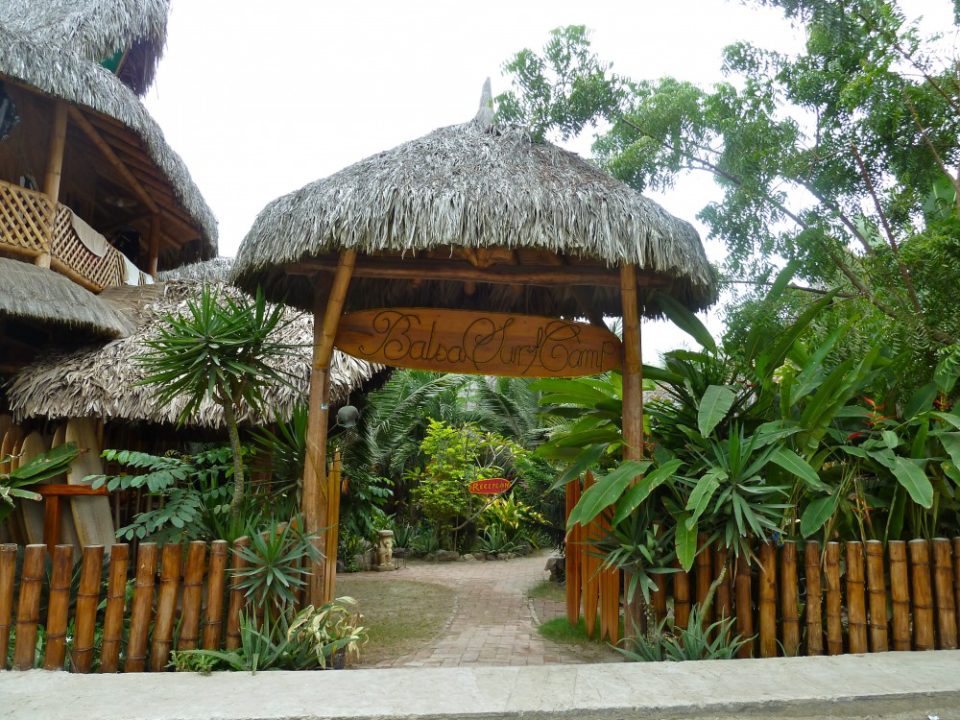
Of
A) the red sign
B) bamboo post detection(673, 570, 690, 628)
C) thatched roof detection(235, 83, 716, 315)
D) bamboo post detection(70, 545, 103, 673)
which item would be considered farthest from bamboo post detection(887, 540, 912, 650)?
the red sign

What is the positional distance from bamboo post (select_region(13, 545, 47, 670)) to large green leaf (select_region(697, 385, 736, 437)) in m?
3.44

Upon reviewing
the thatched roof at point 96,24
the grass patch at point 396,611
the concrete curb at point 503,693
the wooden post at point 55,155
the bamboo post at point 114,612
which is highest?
the thatched roof at point 96,24

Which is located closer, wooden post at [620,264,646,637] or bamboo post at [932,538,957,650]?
bamboo post at [932,538,957,650]

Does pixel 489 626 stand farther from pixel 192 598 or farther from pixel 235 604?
pixel 192 598

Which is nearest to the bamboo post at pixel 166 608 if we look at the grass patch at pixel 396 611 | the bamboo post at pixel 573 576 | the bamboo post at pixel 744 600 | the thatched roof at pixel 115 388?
the grass patch at pixel 396 611

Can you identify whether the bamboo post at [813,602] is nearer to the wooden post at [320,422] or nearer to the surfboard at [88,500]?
the wooden post at [320,422]

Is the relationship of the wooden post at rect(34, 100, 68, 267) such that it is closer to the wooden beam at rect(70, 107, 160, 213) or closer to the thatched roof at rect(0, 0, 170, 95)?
the wooden beam at rect(70, 107, 160, 213)

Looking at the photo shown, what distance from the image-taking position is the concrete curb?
2891mm

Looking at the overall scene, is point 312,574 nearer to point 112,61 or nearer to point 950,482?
A: point 950,482

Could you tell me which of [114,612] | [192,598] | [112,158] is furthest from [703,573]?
[112,158]

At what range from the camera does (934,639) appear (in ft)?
13.3

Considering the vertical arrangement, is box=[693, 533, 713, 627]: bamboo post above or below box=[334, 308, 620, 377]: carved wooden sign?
below

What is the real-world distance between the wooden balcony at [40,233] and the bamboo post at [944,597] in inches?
305

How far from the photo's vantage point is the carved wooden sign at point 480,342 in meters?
4.88
